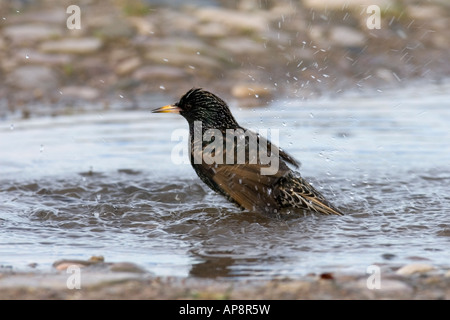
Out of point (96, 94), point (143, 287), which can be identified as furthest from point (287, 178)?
point (96, 94)

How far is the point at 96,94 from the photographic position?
1011 centimetres

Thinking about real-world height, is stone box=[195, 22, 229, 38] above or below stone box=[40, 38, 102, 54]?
above

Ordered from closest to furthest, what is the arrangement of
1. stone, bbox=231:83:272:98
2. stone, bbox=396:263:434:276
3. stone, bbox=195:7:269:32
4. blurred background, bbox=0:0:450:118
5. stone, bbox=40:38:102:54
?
stone, bbox=396:263:434:276, stone, bbox=231:83:272:98, blurred background, bbox=0:0:450:118, stone, bbox=40:38:102:54, stone, bbox=195:7:269:32

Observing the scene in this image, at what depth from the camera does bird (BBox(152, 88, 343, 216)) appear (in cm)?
569

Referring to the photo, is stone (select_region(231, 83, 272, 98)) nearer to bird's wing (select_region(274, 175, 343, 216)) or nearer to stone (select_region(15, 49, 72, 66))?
stone (select_region(15, 49, 72, 66))

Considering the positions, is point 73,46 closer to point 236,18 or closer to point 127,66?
point 127,66

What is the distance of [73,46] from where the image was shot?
36.3 feet

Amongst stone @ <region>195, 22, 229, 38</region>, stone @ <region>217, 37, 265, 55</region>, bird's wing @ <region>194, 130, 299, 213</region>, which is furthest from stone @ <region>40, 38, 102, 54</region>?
bird's wing @ <region>194, 130, 299, 213</region>

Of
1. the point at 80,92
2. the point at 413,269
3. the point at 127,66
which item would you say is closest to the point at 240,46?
the point at 127,66

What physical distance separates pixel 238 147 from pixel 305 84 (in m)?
4.91

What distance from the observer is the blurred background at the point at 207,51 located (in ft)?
33.4

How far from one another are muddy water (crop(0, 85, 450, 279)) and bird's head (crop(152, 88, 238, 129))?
595mm

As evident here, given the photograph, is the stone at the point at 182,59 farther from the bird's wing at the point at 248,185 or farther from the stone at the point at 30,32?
the bird's wing at the point at 248,185

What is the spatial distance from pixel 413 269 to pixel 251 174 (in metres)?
1.66
